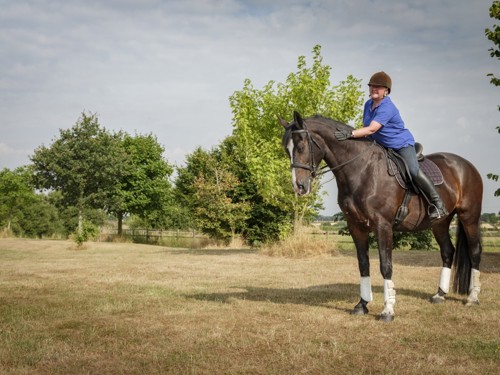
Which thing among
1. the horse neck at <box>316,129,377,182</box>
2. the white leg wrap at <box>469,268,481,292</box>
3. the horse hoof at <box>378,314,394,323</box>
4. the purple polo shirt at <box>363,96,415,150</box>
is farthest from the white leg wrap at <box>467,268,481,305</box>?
the horse neck at <box>316,129,377,182</box>

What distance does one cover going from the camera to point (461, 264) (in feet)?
28.1

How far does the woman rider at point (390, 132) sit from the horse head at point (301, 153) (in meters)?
0.56

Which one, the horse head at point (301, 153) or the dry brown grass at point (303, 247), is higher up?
the horse head at point (301, 153)

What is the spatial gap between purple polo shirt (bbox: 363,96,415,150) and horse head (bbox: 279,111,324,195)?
45.5 inches

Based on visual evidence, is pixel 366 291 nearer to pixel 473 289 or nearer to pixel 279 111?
pixel 473 289

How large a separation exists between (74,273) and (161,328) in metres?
7.69

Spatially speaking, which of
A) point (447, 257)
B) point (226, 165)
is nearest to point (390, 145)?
point (447, 257)

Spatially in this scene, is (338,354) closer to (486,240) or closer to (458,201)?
(458,201)

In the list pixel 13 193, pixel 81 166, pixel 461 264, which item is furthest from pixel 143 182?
pixel 461 264

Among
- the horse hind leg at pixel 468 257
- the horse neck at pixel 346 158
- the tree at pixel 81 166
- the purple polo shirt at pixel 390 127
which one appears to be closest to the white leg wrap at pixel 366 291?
the horse neck at pixel 346 158

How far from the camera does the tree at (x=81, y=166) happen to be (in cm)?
3816

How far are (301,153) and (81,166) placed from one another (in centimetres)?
3509

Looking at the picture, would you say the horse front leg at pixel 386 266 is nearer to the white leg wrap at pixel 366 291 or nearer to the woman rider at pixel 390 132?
the white leg wrap at pixel 366 291

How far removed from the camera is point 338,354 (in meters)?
4.82
